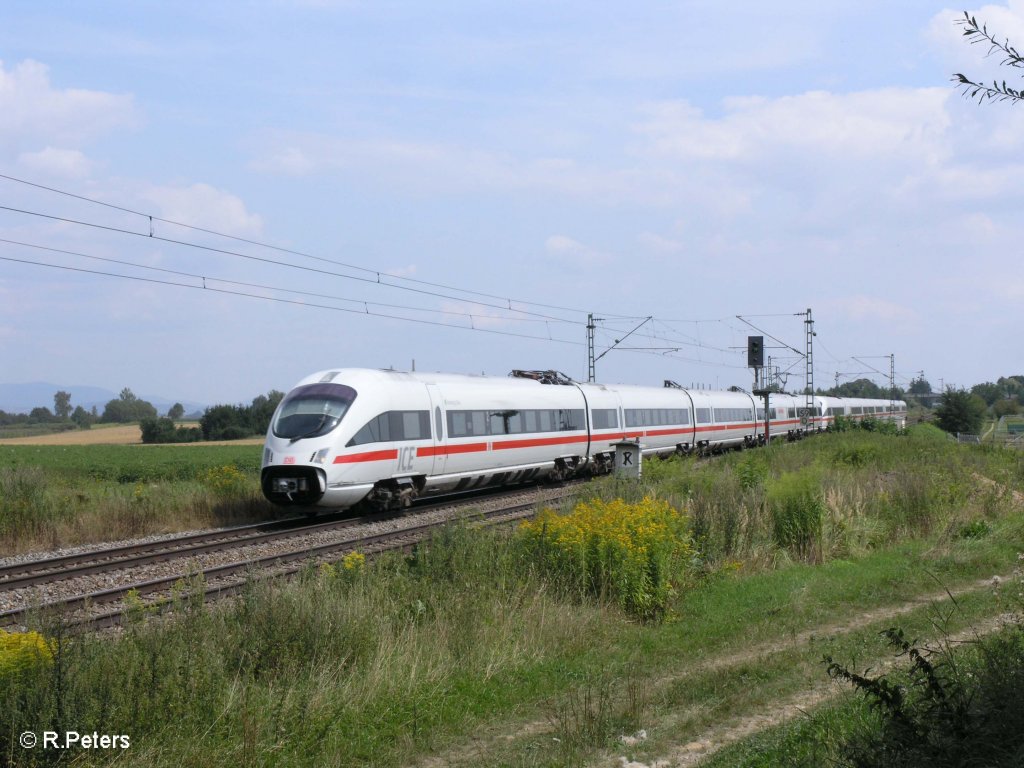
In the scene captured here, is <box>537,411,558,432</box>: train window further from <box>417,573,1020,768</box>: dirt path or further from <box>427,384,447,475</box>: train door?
<box>417,573,1020,768</box>: dirt path

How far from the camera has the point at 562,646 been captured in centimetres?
990

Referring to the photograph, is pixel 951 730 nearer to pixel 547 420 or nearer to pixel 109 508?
pixel 109 508

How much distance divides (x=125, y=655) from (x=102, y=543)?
11206 millimetres

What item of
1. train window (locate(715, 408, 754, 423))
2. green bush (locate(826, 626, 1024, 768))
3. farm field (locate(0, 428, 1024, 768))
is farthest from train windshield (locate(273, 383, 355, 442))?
train window (locate(715, 408, 754, 423))

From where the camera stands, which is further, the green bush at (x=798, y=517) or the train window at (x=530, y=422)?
the train window at (x=530, y=422)

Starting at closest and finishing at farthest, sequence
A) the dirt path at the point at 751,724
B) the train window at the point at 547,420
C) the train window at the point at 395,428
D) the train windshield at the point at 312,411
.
A: the dirt path at the point at 751,724 → the train windshield at the point at 312,411 → the train window at the point at 395,428 → the train window at the point at 547,420

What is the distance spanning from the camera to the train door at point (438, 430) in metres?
21.7

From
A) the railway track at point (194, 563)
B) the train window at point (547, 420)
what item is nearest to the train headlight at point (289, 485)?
the railway track at point (194, 563)

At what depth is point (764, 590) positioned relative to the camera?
40.2 feet

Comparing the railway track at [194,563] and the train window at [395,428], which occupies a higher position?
the train window at [395,428]

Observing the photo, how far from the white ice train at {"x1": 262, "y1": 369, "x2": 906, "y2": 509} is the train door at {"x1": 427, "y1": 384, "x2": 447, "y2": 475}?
0.09 feet

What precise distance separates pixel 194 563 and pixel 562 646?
6.42 metres

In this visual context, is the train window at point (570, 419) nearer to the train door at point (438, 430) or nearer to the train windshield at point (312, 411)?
the train door at point (438, 430)

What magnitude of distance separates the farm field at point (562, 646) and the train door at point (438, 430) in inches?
282
